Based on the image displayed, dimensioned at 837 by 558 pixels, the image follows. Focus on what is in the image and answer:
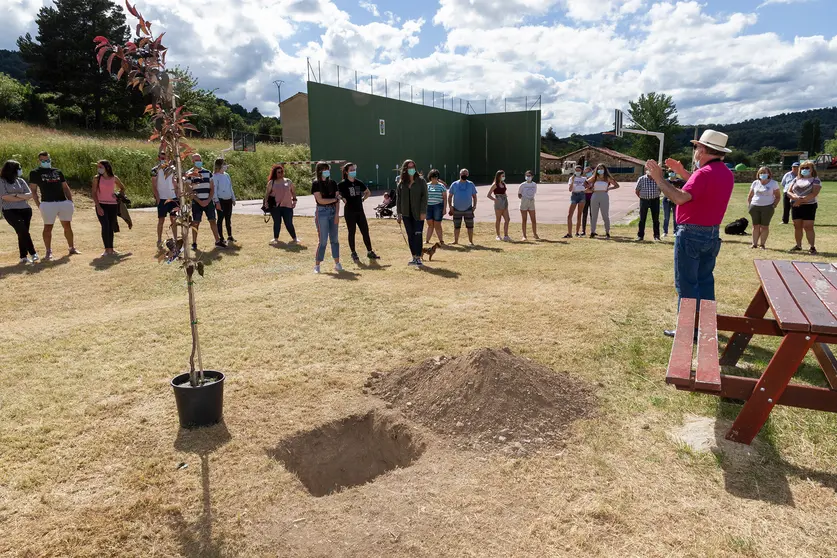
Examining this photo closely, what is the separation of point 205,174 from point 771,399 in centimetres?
953

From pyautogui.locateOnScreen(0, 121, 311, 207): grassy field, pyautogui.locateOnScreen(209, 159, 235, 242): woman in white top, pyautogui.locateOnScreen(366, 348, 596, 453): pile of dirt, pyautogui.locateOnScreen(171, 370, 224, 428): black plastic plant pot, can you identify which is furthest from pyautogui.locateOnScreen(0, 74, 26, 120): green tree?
pyautogui.locateOnScreen(366, 348, 596, 453): pile of dirt

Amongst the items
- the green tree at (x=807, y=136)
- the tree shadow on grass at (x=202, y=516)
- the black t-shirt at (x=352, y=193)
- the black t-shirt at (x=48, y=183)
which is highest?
the green tree at (x=807, y=136)

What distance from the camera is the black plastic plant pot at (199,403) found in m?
3.50

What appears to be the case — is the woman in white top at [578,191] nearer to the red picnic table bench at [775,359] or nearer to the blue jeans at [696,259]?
the blue jeans at [696,259]

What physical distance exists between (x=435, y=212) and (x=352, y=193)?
2559 mm

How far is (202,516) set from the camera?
272cm

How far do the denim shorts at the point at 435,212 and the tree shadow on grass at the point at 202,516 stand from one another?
7.93 meters

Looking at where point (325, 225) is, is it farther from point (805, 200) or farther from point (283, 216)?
point (805, 200)

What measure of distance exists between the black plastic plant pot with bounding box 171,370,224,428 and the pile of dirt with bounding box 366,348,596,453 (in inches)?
43.9

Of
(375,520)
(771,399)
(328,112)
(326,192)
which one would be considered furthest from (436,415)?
(328,112)

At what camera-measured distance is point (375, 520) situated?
271 centimetres

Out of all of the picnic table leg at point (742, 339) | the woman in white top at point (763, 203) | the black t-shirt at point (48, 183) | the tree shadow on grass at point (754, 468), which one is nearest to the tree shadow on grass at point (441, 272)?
the picnic table leg at point (742, 339)

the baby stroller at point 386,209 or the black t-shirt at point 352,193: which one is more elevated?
the black t-shirt at point 352,193

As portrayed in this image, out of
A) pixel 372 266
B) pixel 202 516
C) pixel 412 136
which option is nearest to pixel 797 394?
pixel 202 516
